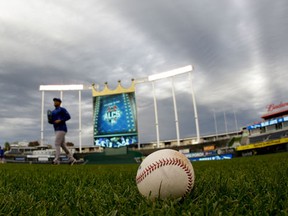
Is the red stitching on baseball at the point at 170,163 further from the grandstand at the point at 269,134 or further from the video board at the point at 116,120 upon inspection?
the grandstand at the point at 269,134

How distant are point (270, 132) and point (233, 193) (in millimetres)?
44803

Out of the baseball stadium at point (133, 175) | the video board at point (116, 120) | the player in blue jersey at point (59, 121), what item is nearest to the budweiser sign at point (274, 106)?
the baseball stadium at point (133, 175)

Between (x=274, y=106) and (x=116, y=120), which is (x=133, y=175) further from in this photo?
(x=274, y=106)

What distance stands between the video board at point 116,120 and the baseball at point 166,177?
28253mm

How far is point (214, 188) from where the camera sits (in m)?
2.44

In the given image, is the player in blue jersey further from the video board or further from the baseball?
the video board

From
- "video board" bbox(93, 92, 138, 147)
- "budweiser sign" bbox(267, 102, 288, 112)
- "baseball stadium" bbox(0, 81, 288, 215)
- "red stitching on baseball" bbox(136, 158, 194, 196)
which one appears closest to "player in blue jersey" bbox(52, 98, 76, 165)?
"baseball stadium" bbox(0, 81, 288, 215)

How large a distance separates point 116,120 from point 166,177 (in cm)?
2901

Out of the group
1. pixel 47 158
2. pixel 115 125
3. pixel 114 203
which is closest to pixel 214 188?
pixel 114 203

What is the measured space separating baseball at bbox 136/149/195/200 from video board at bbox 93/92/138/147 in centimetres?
2825

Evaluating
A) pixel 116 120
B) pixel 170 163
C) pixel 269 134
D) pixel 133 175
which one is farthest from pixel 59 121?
pixel 269 134

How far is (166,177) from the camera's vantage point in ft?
6.57

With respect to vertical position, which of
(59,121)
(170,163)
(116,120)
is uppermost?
(116,120)

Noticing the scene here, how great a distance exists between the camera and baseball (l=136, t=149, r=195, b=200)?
200 cm
